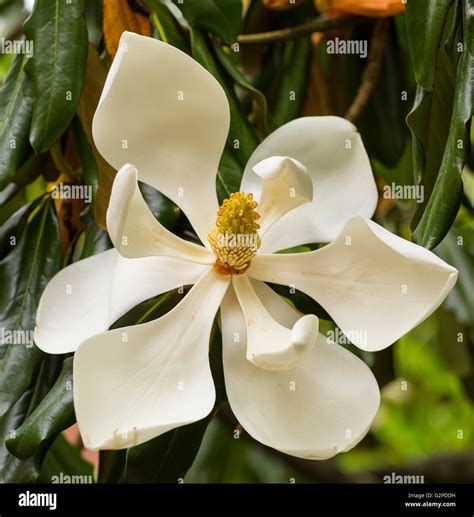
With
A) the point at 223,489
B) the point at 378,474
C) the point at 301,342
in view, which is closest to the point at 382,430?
the point at 378,474

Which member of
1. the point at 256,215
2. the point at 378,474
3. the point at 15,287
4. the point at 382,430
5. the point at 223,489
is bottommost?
the point at 382,430

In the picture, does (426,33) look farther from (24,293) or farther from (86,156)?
(24,293)

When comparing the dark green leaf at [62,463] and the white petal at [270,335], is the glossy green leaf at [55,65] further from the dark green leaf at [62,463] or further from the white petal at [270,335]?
the dark green leaf at [62,463]

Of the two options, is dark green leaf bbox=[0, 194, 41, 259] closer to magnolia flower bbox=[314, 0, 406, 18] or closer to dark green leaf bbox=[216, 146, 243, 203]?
dark green leaf bbox=[216, 146, 243, 203]

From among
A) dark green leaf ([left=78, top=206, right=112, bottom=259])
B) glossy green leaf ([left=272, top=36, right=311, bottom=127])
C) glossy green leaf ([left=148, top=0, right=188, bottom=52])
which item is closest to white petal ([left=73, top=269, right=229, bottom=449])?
dark green leaf ([left=78, top=206, right=112, bottom=259])

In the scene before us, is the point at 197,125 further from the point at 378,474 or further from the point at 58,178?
the point at 378,474

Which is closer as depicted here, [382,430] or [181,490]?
[181,490]

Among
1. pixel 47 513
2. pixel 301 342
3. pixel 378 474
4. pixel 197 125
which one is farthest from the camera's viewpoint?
pixel 378 474
